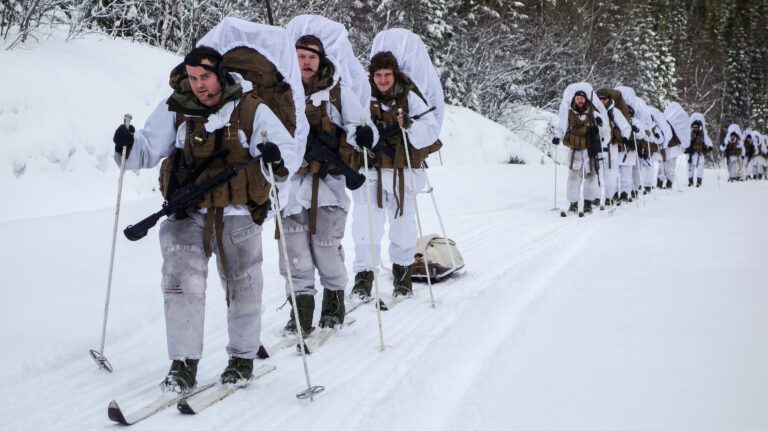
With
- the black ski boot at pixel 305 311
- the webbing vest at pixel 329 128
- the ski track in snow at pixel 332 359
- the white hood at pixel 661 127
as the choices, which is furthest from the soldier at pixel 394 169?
the white hood at pixel 661 127

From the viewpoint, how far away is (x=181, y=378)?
11.8ft

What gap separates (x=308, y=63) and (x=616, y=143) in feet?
32.5

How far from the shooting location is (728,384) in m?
3.26

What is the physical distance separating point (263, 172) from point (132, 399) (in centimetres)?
139

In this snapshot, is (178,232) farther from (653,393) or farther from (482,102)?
(482,102)

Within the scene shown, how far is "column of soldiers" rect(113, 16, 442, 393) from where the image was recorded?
11.8ft

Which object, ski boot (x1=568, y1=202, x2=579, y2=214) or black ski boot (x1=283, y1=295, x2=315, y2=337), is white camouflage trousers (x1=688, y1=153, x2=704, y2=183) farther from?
black ski boot (x1=283, y1=295, x2=315, y2=337)

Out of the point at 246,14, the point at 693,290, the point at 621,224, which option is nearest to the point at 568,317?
the point at 693,290

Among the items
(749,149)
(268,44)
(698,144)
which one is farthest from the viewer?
(749,149)

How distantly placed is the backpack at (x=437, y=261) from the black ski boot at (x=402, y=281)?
0.47 meters

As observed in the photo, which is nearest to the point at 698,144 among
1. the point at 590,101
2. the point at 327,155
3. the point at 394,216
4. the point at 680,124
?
the point at 680,124

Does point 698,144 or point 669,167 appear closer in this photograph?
point 669,167

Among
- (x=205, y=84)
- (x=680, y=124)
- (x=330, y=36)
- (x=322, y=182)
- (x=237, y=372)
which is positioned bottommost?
(x=237, y=372)

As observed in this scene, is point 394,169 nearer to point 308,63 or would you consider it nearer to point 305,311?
point 308,63
